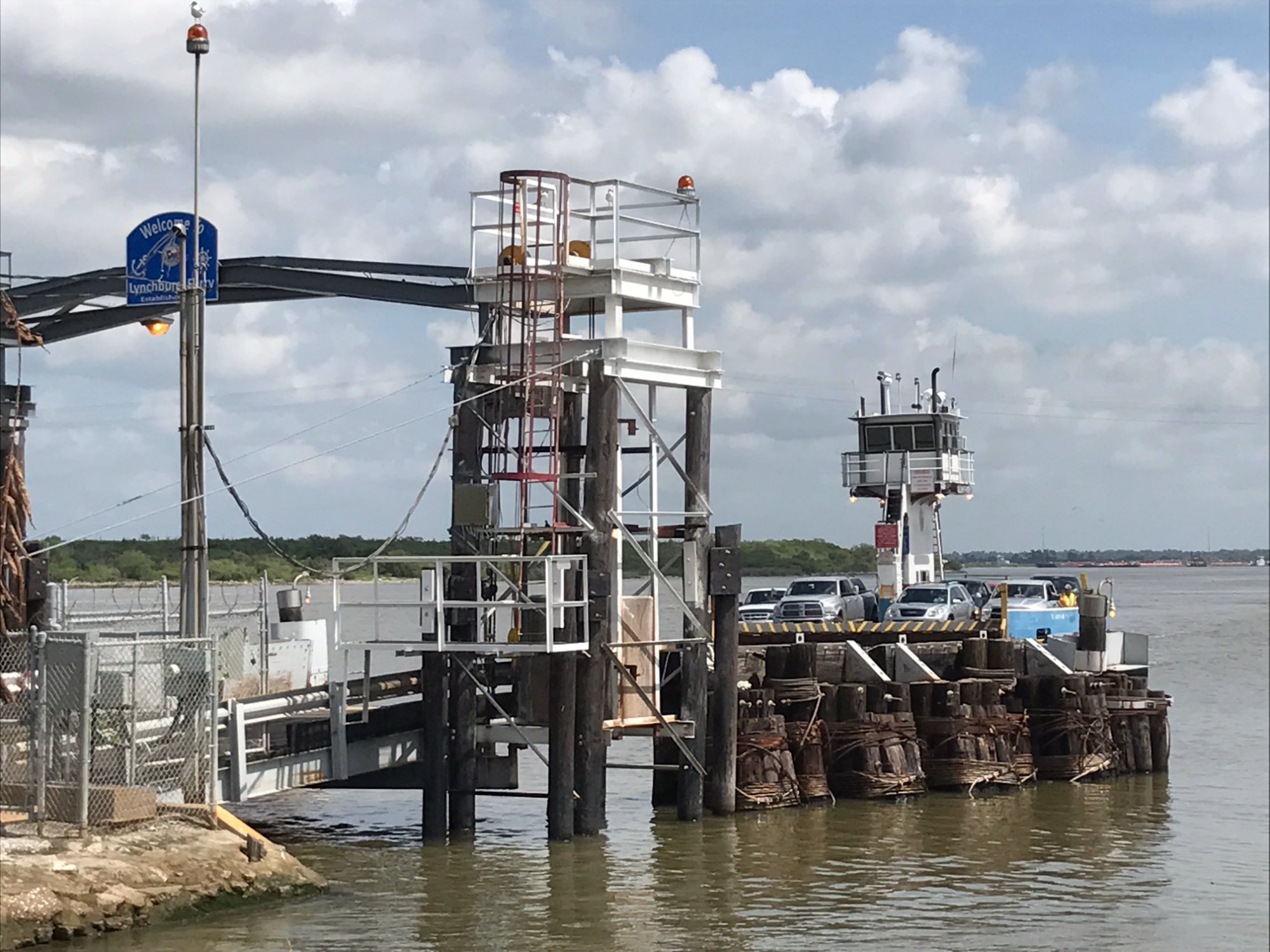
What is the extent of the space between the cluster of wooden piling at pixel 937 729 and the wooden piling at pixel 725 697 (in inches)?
19.9

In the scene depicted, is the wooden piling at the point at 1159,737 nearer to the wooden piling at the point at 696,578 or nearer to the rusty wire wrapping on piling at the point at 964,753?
the rusty wire wrapping on piling at the point at 964,753

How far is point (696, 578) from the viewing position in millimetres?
24500

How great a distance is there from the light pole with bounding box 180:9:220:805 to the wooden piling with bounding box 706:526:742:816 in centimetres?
696

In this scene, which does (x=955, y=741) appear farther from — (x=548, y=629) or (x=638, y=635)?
(x=548, y=629)

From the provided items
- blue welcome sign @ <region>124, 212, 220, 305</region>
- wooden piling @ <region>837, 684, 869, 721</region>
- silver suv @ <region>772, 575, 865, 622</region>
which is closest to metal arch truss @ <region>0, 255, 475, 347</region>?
blue welcome sign @ <region>124, 212, 220, 305</region>

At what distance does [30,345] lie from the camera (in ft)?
95.4

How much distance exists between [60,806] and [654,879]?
22.8ft

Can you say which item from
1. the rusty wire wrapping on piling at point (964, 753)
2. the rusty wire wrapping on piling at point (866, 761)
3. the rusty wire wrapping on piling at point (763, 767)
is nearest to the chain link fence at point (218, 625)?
the rusty wire wrapping on piling at point (763, 767)

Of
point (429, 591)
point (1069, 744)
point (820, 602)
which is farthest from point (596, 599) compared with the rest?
point (820, 602)

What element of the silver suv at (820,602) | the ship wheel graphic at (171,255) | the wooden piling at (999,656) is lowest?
the wooden piling at (999,656)

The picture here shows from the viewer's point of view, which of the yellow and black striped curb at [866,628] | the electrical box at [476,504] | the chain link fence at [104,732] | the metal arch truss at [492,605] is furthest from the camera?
the yellow and black striped curb at [866,628]

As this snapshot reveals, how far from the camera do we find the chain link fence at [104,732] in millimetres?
17781

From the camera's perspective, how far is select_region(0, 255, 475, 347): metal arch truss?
24062 mm

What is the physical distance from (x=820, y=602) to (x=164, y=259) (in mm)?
24406
